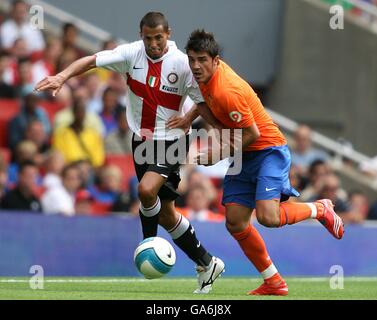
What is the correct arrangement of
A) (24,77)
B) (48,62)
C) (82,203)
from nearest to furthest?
(82,203) < (24,77) < (48,62)

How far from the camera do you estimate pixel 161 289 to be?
10961 mm

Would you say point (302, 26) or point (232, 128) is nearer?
point (232, 128)

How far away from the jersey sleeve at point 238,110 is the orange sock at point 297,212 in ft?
2.89

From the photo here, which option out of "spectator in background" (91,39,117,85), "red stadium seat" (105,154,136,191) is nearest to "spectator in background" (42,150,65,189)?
"red stadium seat" (105,154,136,191)

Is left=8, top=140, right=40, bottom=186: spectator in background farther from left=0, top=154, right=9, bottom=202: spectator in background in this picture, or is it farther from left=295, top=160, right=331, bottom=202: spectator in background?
left=295, top=160, right=331, bottom=202: spectator in background

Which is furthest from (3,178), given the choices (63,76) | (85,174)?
(63,76)

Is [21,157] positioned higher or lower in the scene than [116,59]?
lower

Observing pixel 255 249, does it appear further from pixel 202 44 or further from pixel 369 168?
pixel 369 168

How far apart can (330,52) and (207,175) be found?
15.0ft

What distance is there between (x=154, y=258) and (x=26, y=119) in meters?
6.06

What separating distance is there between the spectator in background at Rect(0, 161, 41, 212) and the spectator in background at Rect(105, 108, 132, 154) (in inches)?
84.6
